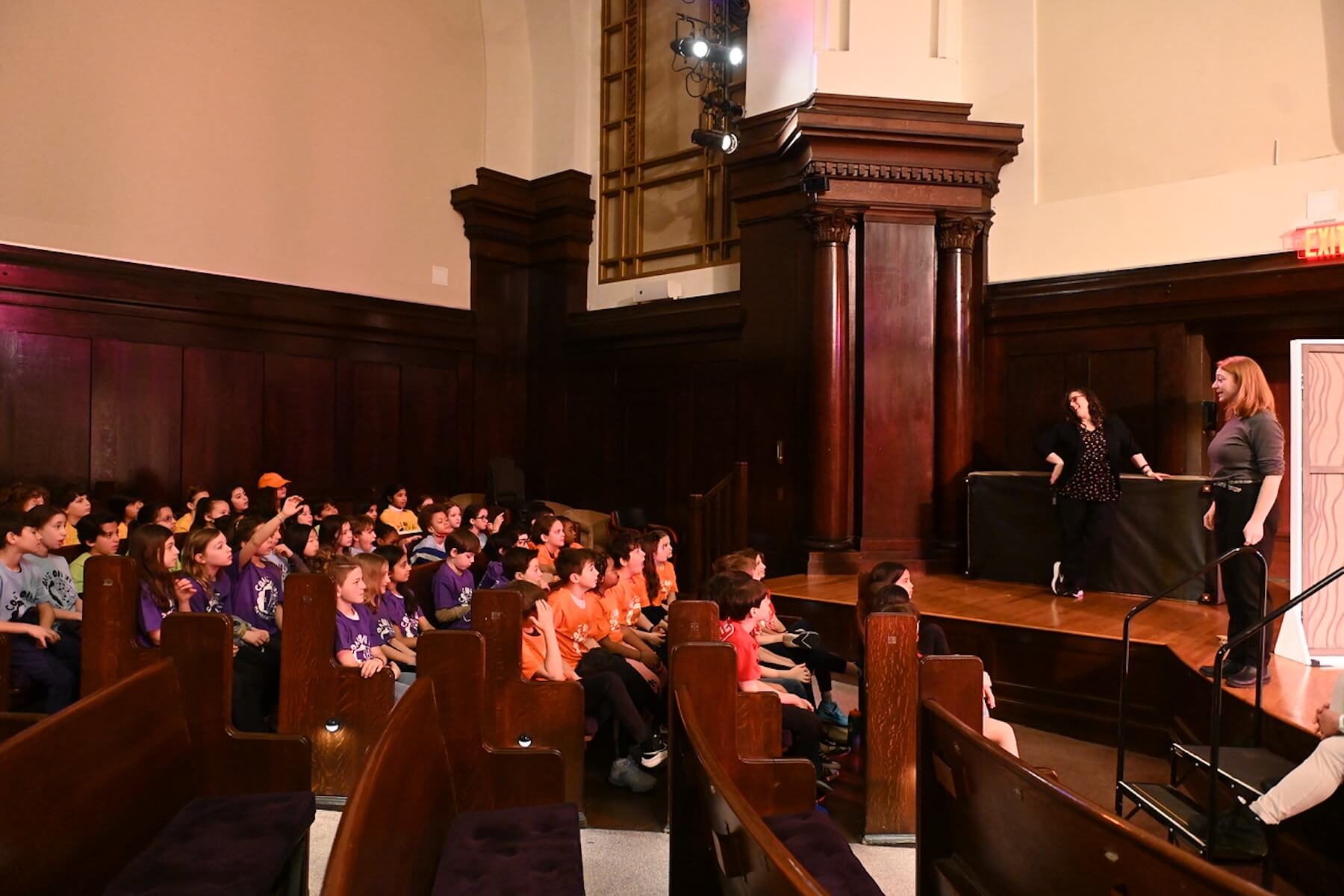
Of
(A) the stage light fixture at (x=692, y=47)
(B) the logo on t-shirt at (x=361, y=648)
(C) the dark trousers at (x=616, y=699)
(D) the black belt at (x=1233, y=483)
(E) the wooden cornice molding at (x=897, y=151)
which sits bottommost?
(C) the dark trousers at (x=616, y=699)

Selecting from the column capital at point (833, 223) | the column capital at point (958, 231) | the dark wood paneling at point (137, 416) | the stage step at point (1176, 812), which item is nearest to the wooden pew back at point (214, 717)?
the stage step at point (1176, 812)

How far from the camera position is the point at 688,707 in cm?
193

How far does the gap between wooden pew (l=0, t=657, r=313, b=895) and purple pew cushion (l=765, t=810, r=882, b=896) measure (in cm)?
118

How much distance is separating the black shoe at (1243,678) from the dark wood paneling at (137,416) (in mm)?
8299

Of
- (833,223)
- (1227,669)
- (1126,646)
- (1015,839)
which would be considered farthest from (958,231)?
(1015,839)

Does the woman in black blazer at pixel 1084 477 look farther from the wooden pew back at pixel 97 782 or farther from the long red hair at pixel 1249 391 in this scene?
the wooden pew back at pixel 97 782

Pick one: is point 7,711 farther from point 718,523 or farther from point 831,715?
point 718,523

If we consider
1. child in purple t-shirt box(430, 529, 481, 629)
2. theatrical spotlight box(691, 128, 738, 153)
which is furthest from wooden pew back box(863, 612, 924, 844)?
theatrical spotlight box(691, 128, 738, 153)

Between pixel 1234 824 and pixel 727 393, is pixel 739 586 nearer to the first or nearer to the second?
pixel 1234 824

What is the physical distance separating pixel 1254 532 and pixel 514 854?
3799 mm

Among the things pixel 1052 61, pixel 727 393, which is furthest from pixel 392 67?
pixel 1052 61

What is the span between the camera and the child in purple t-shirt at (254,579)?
4293 mm

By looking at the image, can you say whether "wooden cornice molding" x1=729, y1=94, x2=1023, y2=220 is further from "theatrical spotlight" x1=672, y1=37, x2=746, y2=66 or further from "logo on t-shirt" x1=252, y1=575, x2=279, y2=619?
"logo on t-shirt" x1=252, y1=575, x2=279, y2=619

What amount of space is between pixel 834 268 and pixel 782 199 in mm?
979
